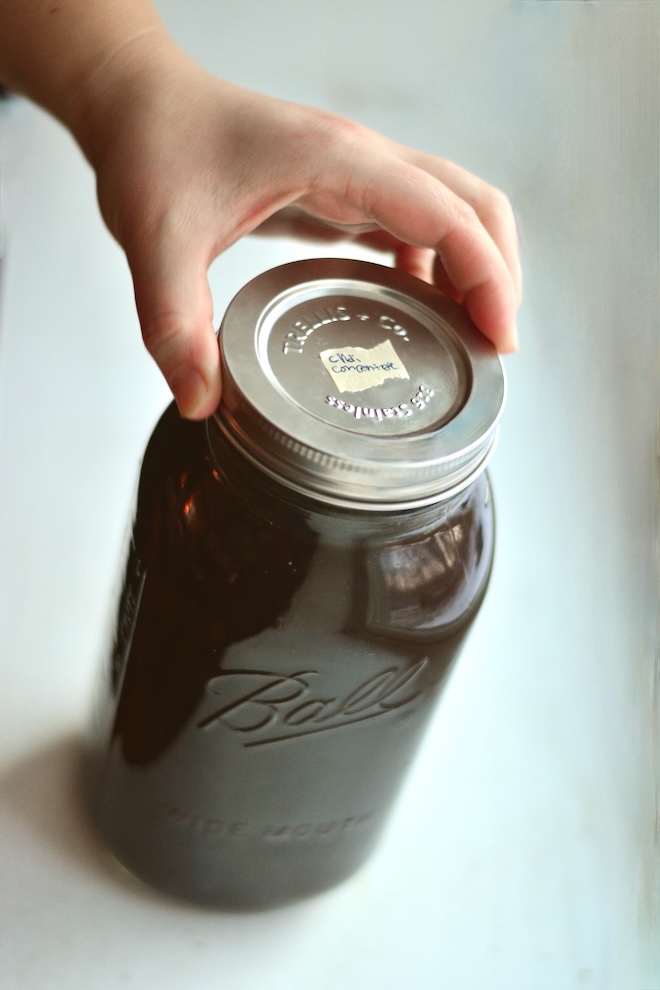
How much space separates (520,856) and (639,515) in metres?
0.29

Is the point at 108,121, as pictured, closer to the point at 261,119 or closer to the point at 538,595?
the point at 261,119

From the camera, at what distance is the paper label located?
456mm

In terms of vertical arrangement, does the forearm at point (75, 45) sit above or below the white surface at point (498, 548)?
above

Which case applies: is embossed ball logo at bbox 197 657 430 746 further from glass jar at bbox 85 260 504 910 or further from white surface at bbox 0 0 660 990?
white surface at bbox 0 0 660 990

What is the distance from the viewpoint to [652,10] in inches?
35.6

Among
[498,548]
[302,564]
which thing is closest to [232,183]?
[302,564]

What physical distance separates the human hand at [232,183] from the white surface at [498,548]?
290 mm

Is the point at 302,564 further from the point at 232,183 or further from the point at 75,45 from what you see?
the point at 75,45

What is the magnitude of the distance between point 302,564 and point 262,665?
6 centimetres

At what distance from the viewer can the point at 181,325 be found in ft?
1.55

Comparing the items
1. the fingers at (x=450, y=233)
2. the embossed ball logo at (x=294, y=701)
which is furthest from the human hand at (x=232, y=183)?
the embossed ball logo at (x=294, y=701)

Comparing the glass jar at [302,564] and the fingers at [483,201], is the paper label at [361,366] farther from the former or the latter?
the fingers at [483,201]

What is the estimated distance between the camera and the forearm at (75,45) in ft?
2.01

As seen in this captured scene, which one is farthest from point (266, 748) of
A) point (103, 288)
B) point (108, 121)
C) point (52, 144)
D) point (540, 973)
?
point (52, 144)
